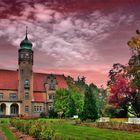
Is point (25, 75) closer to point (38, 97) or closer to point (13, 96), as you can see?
point (13, 96)

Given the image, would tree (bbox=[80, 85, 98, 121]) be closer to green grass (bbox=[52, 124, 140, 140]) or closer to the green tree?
green grass (bbox=[52, 124, 140, 140])

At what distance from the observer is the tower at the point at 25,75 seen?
271 ft

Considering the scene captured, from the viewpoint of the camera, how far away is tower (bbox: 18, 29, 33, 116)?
3258 inches

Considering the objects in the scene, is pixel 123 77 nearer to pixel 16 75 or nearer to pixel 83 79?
pixel 16 75

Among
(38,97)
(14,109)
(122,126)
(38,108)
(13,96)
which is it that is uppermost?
(13,96)

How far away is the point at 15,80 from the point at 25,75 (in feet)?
9.69

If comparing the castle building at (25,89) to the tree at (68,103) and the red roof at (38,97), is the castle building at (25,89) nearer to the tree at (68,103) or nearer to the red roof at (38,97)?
the red roof at (38,97)

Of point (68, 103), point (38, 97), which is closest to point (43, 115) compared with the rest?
point (68, 103)

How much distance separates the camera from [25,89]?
83.7m

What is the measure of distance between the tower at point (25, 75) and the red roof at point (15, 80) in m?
1.79

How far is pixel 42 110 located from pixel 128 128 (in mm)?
51971

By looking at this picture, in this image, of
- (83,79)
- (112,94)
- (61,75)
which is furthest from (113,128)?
(83,79)

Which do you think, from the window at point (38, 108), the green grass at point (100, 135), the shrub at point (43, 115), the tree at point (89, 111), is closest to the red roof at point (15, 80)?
the window at point (38, 108)

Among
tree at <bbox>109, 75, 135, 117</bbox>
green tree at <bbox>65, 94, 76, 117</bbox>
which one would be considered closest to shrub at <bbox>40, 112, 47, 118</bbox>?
green tree at <bbox>65, 94, 76, 117</bbox>
